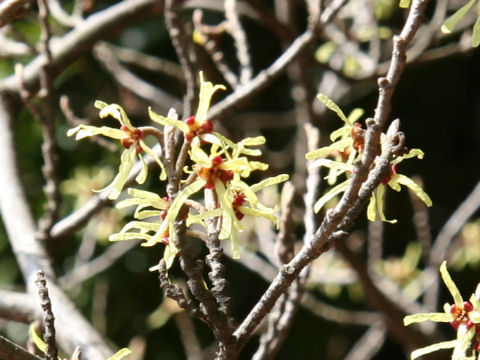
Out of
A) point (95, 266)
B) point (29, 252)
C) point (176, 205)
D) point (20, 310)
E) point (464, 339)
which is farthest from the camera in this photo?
point (95, 266)

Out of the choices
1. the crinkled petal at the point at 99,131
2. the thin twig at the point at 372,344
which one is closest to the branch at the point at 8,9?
the crinkled petal at the point at 99,131

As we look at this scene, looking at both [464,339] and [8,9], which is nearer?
[464,339]

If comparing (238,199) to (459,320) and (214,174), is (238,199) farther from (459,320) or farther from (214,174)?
(459,320)

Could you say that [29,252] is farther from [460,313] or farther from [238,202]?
[460,313]

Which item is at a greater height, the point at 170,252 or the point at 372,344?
the point at 170,252

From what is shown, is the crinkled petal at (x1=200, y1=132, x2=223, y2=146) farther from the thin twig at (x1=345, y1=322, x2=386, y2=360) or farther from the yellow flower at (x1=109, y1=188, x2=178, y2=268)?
the thin twig at (x1=345, y1=322, x2=386, y2=360)

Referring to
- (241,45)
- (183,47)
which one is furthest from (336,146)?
(241,45)

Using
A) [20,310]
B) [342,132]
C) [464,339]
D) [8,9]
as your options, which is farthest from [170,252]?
[20,310]

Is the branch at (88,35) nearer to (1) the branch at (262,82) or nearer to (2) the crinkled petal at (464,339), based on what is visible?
(1) the branch at (262,82)

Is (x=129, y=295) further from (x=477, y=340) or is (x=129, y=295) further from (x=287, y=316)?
(x=477, y=340)

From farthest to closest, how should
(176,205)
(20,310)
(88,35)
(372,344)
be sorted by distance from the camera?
(372,344) < (88,35) < (20,310) < (176,205)

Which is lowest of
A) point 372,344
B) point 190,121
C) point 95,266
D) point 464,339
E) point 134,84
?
point 372,344

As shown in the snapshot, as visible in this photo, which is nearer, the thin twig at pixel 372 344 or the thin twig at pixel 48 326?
the thin twig at pixel 48 326
